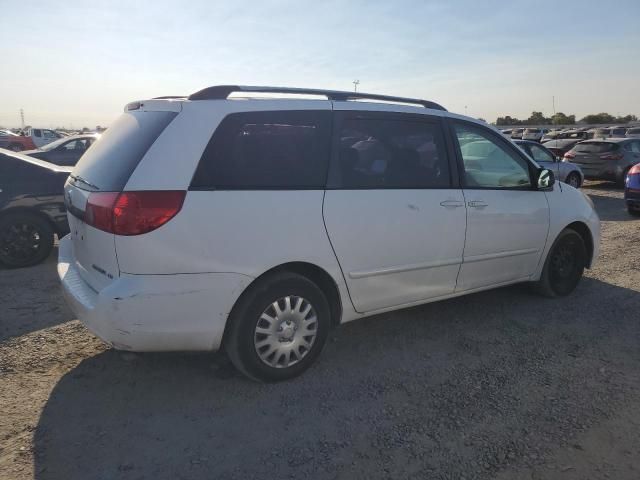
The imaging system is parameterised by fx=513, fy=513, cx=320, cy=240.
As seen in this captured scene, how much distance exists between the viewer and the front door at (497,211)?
4098 mm

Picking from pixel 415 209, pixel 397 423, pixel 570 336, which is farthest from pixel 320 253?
pixel 570 336

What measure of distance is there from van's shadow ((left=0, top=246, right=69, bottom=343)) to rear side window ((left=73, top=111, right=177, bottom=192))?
1.52m

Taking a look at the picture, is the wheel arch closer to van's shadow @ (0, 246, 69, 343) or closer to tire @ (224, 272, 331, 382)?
tire @ (224, 272, 331, 382)

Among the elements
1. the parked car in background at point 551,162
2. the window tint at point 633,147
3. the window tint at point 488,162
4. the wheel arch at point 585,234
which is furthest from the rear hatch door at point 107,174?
the window tint at point 633,147

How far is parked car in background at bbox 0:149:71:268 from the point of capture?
230 inches

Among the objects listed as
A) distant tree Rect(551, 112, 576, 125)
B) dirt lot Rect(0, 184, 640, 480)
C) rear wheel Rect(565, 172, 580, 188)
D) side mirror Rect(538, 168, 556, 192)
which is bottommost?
dirt lot Rect(0, 184, 640, 480)

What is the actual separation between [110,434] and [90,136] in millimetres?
12908

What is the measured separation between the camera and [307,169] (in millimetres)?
3289

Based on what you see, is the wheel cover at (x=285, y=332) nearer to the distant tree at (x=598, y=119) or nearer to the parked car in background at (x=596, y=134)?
the parked car in background at (x=596, y=134)

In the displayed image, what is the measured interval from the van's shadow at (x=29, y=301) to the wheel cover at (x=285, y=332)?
6.84 feet

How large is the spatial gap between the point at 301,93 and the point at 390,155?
0.78 meters

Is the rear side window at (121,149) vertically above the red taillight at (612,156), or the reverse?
the rear side window at (121,149)

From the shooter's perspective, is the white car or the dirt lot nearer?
the dirt lot

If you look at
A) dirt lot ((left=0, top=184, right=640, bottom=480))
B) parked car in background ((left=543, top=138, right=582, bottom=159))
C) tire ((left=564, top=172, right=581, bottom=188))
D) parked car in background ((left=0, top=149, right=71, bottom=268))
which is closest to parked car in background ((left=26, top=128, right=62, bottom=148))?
parked car in background ((left=543, top=138, right=582, bottom=159))
